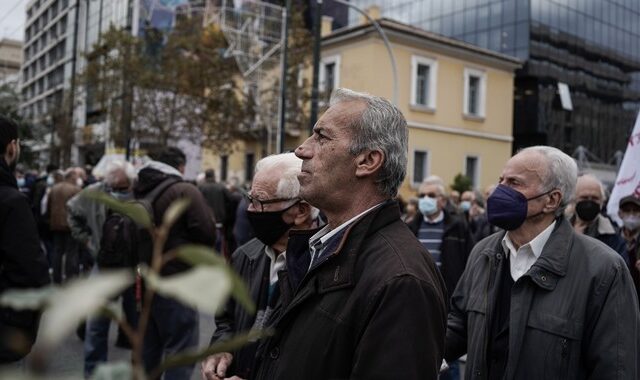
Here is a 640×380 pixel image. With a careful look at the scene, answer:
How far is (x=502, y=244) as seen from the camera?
3.09 metres

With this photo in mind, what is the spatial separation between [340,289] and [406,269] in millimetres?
212

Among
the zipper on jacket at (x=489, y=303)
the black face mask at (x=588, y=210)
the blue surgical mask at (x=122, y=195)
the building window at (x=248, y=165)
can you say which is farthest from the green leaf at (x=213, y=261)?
the building window at (x=248, y=165)

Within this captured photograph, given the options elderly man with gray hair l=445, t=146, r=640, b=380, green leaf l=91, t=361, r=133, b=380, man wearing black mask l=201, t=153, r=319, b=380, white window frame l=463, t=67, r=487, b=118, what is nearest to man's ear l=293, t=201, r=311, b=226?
man wearing black mask l=201, t=153, r=319, b=380

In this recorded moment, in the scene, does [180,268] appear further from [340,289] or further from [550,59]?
[550,59]

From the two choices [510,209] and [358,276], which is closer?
[358,276]

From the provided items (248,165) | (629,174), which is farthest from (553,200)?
(248,165)

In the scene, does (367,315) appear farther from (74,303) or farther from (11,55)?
(11,55)

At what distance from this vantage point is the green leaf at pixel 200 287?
0.52m

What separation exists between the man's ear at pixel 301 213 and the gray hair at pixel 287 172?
53 millimetres

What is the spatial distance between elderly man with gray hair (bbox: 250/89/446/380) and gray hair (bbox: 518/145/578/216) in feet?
3.66

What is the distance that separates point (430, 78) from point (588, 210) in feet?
76.4

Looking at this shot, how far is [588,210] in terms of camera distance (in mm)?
4918

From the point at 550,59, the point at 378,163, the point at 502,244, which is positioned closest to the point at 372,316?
the point at 378,163

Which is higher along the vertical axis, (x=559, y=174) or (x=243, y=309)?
(x=559, y=174)
